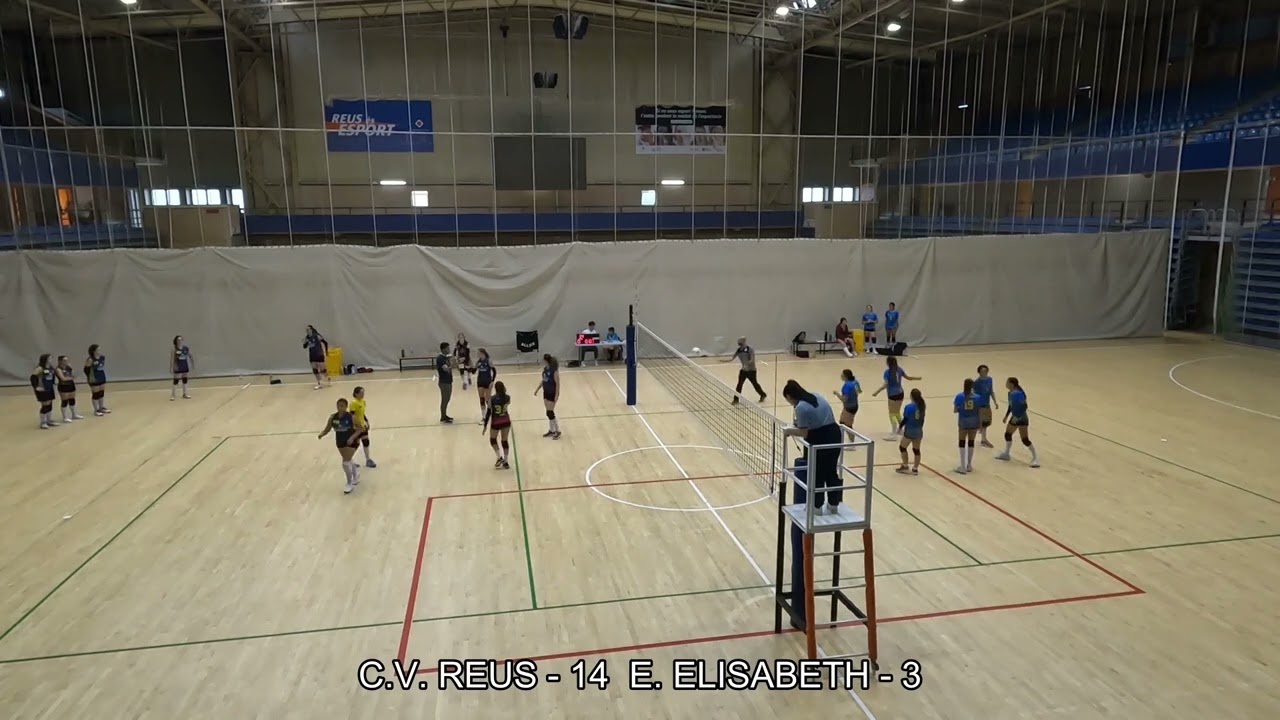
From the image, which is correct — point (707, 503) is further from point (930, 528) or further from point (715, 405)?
point (715, 405)

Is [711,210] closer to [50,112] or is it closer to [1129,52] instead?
[1129,52]

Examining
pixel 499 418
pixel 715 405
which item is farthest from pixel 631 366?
pixel 499 418

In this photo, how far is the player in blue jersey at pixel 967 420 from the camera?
12734 mm

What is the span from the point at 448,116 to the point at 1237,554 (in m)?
26.8

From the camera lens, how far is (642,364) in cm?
2305

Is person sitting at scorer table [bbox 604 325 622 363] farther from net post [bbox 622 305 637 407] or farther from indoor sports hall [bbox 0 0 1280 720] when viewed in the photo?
net post [bbox 622 305 637 407]

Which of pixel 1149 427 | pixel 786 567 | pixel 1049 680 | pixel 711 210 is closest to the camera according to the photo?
pixel 1049 680

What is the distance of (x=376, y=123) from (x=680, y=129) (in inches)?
419

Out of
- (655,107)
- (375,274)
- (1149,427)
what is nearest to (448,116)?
(655,107)

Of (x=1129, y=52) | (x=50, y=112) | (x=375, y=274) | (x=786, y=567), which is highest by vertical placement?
(x=1129, y=52)

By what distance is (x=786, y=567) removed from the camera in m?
9.93

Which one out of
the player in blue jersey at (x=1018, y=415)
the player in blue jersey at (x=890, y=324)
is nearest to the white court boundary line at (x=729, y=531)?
the player in blue jersey at (x=1018, y=415)

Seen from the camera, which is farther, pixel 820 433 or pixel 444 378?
pixel 444 378

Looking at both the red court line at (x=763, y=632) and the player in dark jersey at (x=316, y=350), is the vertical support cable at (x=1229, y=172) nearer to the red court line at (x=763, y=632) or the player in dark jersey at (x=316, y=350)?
the red court line at (x=763, y=632)
